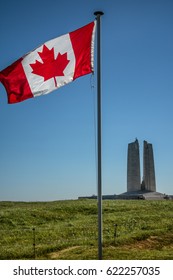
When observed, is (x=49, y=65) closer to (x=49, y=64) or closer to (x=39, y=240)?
(x=49, y=64)

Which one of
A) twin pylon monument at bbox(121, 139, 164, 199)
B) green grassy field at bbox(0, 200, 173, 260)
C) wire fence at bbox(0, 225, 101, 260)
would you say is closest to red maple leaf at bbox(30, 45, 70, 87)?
green grassy field at bbox(0, 200, 173, 260)

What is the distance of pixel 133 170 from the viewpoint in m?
51.8

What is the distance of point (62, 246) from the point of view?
57.5 feet

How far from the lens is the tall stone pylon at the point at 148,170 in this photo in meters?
52.1

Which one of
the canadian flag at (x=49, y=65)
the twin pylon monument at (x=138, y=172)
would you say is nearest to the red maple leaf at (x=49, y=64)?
the canadian flag at (x=49, y=65)

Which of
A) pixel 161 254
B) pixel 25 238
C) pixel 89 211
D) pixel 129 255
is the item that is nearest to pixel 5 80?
pixel 129 255

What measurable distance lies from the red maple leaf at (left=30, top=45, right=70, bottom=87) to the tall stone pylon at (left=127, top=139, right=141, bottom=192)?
4149 cm

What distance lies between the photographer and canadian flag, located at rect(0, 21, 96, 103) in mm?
11031

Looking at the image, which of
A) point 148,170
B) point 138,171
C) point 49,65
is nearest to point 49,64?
point 49,65

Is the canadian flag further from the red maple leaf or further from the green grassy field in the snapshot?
the green grassy field

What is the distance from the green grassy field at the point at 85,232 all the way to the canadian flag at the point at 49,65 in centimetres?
650

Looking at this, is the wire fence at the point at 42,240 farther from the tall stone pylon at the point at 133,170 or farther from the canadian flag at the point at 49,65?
the tall stone pylon at the point at 133,170

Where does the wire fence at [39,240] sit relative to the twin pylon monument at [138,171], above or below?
below

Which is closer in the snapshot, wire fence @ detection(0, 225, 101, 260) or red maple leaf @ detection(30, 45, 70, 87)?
red maple leaf @ detection(30, 45, 70, 87)
